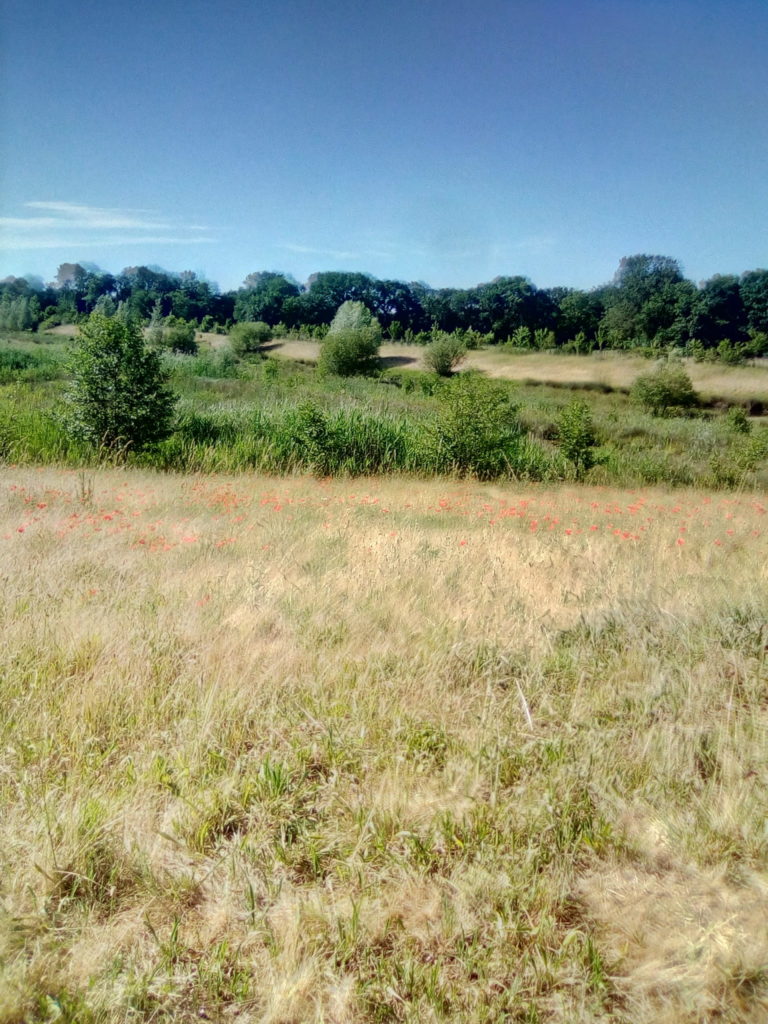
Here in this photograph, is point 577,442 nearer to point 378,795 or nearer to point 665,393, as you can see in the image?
point 378,795

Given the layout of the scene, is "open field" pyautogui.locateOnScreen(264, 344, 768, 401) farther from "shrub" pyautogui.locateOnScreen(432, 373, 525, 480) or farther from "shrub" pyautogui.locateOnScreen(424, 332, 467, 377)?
"shrub" pyautogui.locateOnScreen(432, 373, 525, 480)

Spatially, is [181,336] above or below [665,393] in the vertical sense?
above

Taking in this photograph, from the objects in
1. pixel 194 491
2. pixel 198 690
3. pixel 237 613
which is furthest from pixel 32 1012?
pixel 194 491

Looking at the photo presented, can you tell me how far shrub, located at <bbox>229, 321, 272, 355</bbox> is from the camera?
39781mm

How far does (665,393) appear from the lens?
27016 mm

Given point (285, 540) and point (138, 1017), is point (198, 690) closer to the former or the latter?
point (138, 1017)

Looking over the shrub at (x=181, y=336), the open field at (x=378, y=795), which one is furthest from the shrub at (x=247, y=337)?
the open field at (x=378, y=795)

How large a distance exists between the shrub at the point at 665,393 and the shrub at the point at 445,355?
38.9 ft

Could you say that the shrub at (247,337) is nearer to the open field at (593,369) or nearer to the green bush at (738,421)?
the open field at (593,369)

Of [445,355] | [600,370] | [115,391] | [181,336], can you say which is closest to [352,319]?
[445,355]

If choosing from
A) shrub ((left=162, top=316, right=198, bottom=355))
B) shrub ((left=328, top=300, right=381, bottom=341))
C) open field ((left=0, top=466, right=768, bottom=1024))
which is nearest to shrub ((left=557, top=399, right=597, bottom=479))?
open field ((left=0, top=466, right=768, bottom=1024))

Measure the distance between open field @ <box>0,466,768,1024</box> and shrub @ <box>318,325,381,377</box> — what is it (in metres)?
34.2

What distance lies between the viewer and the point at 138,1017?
52.2 inches

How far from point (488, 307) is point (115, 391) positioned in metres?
36.9
